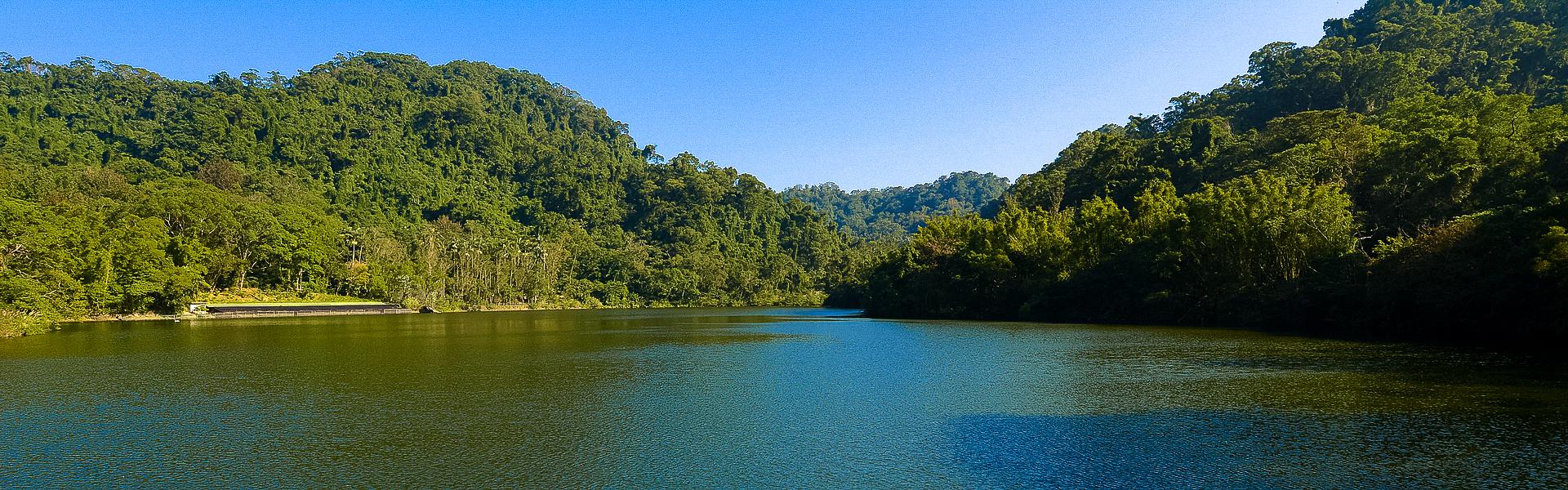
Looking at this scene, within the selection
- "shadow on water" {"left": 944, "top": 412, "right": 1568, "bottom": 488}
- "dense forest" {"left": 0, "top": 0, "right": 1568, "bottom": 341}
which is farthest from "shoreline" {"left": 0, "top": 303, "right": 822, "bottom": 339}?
"shadow on water" {"left": 944, "top": 412, "right": 1568, "bottom": 488}

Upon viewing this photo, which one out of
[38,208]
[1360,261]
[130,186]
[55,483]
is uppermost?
[130,186]

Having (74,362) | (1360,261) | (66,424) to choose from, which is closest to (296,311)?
(74,362)

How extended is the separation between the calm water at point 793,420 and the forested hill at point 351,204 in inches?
1059

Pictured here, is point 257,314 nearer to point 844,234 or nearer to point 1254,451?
point 1254,451

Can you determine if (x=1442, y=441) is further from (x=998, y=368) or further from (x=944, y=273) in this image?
(x=944, y=273)

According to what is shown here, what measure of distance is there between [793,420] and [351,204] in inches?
4478

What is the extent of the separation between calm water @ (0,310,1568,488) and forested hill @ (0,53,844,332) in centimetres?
2690

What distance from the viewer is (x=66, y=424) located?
12.2m

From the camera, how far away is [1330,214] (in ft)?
122

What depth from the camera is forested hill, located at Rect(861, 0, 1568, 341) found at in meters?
26.1

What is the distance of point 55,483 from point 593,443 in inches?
226

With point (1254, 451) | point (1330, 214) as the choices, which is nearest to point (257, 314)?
point (1254, 451)

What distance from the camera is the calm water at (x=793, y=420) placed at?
361 inches

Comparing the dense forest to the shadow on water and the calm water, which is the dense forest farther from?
the shadow on water
